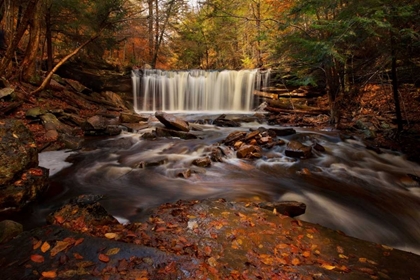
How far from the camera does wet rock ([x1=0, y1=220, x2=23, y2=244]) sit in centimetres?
251

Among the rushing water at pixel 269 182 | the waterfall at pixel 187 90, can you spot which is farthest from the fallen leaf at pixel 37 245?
the waterfall at pixel 187 90

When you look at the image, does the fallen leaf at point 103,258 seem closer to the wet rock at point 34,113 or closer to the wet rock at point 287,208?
the wet rock at point 287,208

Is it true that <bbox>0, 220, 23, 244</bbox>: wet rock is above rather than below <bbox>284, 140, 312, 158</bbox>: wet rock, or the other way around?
above

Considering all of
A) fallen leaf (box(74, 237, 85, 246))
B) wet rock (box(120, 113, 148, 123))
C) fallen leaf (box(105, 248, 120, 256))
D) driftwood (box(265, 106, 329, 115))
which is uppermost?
driftwood (box(265, 106, 329, 115))

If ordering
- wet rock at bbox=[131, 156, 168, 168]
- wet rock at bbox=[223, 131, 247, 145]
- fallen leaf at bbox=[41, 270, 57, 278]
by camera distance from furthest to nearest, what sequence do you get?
wet rock at bbox=[223, 131, 247, 145] → wet rock at bbox=[131, 156, 168, 168] → fallen leaf at bbox=[41, 270, 57, 278]

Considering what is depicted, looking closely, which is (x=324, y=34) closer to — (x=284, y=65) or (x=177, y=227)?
(x=284, y=65)

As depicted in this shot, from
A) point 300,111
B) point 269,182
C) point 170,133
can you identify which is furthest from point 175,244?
point 300,111

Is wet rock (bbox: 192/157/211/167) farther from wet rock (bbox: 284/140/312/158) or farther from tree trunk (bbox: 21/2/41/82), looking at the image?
tree trunk (bbox: 21/2/41/82)

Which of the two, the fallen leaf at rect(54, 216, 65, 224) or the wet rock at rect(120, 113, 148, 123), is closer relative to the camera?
the fallen leaf at rect(54, 216, 65, 224)

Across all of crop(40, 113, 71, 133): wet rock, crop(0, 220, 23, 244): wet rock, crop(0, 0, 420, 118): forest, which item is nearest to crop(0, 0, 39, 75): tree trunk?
crop(0, 0, 420, 118): forest

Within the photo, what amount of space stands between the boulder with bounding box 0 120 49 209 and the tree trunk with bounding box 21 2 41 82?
7.54m

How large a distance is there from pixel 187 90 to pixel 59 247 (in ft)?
50.8

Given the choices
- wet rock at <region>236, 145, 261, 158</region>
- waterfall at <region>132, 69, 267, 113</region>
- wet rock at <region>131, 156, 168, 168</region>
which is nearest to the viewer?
wet rock at <region>131, 156, 168, 168</region>

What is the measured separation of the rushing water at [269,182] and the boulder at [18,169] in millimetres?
330
